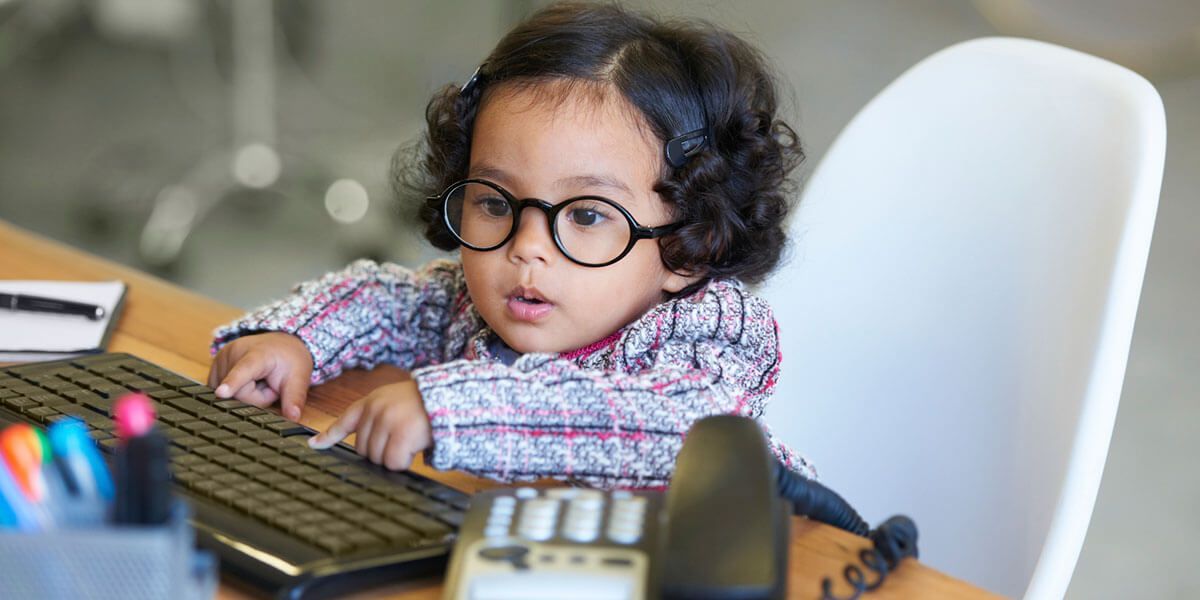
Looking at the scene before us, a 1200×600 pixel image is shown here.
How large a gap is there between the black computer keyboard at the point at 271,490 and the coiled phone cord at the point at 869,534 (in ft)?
0.65

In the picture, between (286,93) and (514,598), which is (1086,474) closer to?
(514,598)

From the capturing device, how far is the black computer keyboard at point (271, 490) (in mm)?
692

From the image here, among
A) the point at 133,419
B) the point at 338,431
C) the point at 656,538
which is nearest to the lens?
the point at 133,419

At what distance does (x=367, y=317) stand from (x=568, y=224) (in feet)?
0.87

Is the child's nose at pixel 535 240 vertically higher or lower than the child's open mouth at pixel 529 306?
higher

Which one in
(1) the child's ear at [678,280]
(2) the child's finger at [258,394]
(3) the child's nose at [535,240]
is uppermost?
(1) the child's ear at [678,280]

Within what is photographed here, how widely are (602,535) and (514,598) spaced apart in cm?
6

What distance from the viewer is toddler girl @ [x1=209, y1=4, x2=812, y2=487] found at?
40.1 inches

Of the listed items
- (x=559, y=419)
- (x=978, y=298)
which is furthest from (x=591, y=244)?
(x=978, y=298)

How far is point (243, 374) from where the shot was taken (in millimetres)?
1062

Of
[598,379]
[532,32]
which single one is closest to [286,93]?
[532,32]

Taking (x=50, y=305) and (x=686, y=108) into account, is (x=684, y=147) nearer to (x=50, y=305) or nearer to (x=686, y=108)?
(x=686, y=108)

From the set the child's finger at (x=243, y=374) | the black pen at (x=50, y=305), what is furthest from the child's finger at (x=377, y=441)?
the black pen at (x=50, y=305)

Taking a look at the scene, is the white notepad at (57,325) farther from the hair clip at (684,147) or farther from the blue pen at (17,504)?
the blue pen at (17,504)
